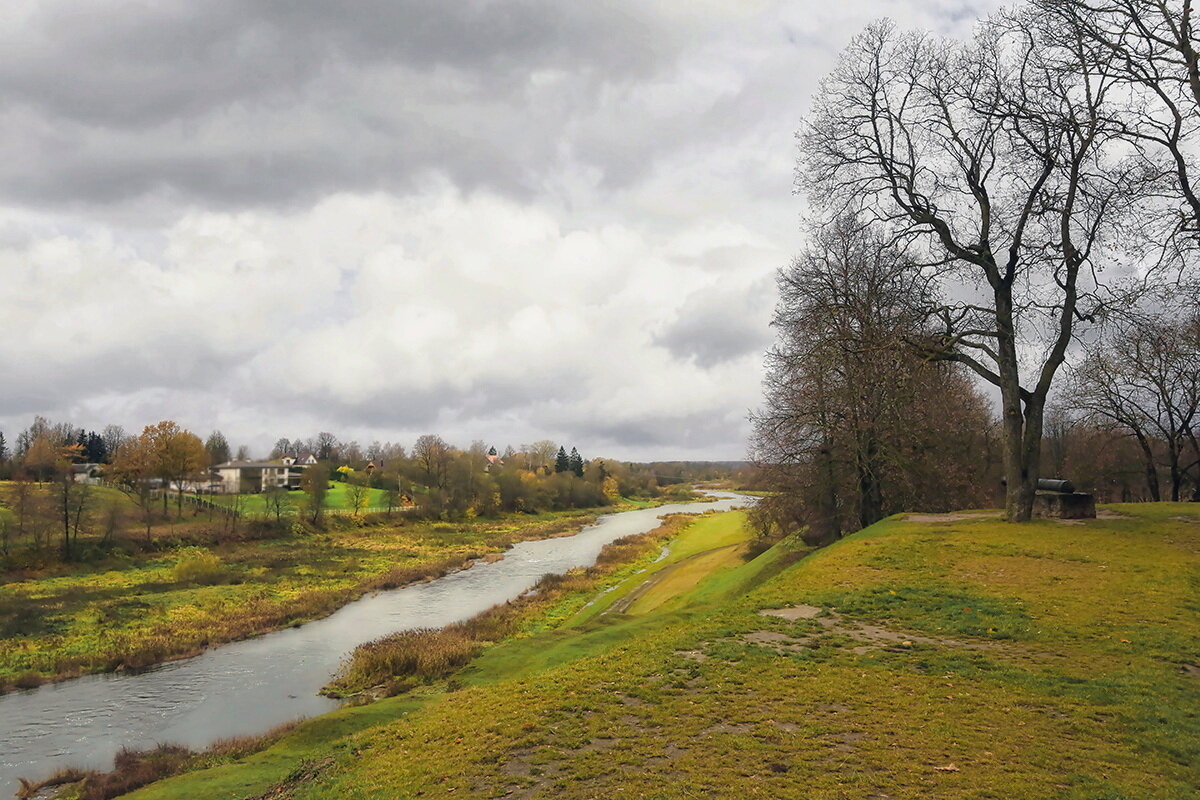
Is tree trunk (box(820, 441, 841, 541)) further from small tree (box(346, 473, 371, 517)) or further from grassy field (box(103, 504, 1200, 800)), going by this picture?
small tree (box(346, 473, 371, 517))

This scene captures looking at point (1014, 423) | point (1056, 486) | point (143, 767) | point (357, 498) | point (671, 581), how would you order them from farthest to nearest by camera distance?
point (357, 498)
point (671, 581)
point (1056, 486)
point (1014, 423)
point (143, 767)

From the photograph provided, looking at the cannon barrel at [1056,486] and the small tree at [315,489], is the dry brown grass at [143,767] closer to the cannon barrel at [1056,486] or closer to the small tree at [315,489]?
the cannon barrel at [1056,486]

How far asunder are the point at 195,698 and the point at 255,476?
325 ft

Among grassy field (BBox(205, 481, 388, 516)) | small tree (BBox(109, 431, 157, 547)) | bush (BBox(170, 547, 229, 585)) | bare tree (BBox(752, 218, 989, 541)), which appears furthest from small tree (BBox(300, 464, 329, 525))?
bare tree (BBox(752, 218, 989, 541))

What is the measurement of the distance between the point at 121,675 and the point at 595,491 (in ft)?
320

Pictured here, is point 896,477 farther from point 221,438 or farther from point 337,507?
point 221,438

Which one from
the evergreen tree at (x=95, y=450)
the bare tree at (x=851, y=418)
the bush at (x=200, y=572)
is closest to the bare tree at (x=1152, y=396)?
the bare tree at (x=851, y=418)

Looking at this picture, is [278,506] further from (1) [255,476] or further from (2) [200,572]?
(1) [255,476]

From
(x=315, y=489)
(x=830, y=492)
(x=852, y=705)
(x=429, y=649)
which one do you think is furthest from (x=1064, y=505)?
(x=315, y=489)

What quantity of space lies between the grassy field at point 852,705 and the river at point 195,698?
6335 millimetres

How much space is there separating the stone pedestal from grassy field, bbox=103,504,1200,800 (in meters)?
4.00

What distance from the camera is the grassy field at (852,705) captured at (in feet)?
21.2

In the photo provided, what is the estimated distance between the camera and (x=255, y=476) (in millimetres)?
110188

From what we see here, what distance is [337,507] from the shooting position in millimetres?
91062
